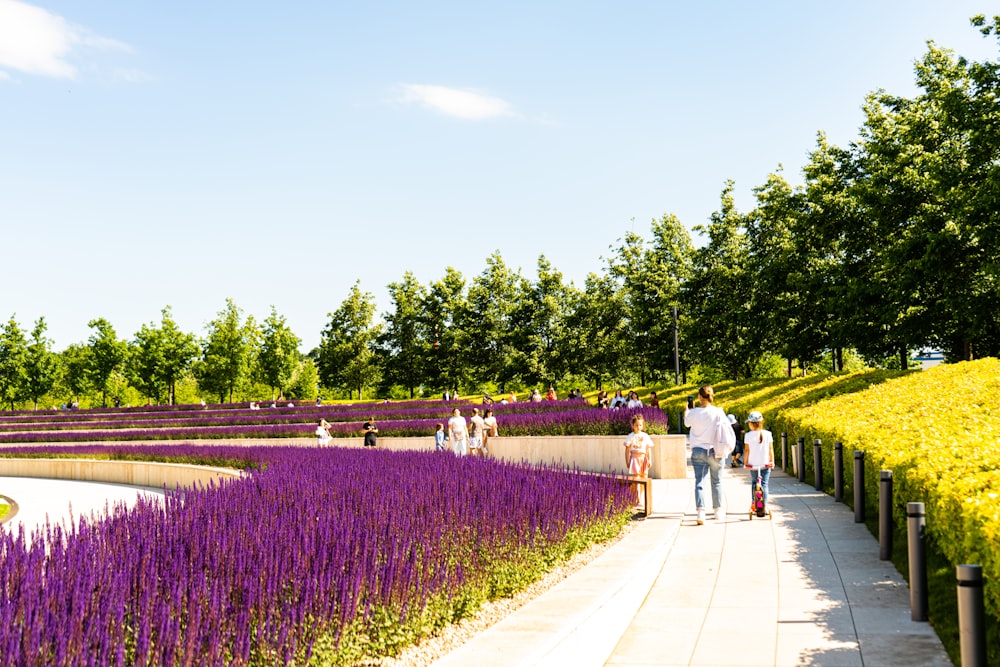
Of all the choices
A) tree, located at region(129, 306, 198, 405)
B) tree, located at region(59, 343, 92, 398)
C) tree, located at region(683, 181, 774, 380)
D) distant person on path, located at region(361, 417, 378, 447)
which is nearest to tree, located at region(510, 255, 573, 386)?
tree, located at region(683, 181, 774, 380)

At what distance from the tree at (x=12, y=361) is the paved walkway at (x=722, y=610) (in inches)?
2729

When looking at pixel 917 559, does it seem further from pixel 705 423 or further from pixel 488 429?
pixel 488 429

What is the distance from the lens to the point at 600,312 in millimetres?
58031

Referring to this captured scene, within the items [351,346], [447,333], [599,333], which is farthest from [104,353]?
[599,333]

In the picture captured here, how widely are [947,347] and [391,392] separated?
5523 cm

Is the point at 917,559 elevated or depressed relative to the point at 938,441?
depressed

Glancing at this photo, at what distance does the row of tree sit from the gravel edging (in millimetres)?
18239

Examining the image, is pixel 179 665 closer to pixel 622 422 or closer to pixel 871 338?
pixel 622 422

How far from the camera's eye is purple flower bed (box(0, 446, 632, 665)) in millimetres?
3721

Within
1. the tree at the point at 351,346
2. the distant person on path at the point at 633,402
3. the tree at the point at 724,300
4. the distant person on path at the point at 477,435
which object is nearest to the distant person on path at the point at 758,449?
the distant person on path at the point at 477,435

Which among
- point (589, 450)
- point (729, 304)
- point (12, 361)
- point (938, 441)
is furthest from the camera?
point (12, 361)

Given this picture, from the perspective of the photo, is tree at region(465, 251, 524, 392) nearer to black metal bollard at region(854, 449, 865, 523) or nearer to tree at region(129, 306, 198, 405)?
tree at region(129, 306, 198, 405)

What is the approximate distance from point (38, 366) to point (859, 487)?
7084 cm

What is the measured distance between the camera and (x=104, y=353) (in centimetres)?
6894
